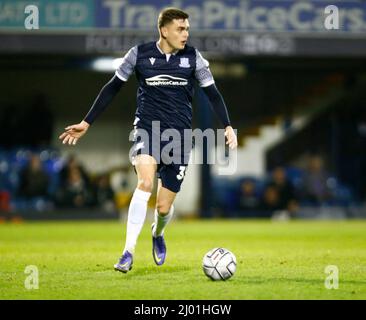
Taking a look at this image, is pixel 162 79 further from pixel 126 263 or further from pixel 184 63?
pixel 126 263

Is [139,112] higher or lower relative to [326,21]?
lower

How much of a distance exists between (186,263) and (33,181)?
10.9 metres

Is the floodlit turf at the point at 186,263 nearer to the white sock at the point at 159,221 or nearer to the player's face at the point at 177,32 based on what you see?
the white sock at the point at 159,221

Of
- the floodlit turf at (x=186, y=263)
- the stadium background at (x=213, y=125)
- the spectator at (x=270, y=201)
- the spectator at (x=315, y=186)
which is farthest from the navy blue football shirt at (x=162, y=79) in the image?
the spectator at (x=315, y=186)

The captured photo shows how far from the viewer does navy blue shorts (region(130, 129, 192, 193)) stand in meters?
8.13

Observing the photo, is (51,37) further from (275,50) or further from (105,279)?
(105,279)

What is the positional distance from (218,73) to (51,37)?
5500 millimetres

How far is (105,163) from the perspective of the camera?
72.5 ft

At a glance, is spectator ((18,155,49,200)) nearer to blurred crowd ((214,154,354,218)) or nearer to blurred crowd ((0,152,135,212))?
blurred crowd ((0,152,135,212))

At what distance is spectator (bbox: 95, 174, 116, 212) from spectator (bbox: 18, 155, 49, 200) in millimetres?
1153

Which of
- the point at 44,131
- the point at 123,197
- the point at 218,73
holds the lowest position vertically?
the point at 123,197

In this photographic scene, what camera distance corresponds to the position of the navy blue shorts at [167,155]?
26.7 feet
